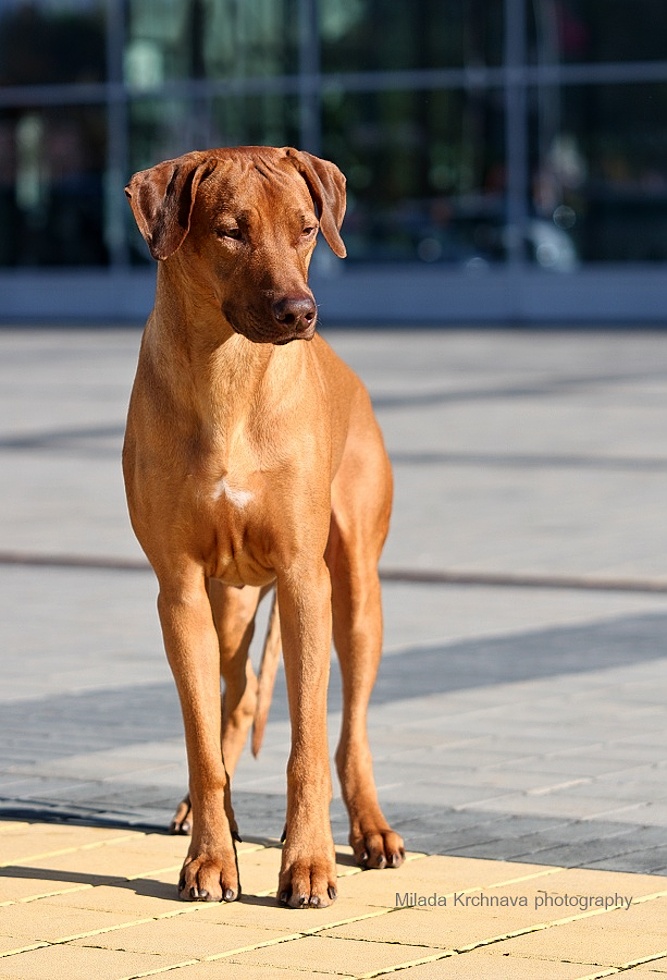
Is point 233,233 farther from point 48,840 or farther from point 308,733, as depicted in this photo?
point 48,840

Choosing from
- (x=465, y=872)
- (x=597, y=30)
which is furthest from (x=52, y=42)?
(x=465, y=872)

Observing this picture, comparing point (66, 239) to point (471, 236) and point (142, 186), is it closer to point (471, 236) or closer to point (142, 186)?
point (471, 236)

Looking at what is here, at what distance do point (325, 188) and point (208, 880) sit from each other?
1.52 metres

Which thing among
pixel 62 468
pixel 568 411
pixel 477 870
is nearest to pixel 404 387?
pixel 568 411

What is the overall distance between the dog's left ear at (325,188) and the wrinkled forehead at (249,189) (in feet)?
0.27

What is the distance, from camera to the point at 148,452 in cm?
407

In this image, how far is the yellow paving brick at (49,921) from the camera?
3809mm

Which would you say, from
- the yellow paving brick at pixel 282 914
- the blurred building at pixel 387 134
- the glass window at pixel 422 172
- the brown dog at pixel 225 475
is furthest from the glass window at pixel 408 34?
the yellow paving brick at pixel 282 914

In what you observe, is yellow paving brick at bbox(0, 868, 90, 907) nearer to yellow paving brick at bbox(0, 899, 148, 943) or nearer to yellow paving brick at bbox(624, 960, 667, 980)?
yellow paving brick at bbox(0, 899, 148, 943)

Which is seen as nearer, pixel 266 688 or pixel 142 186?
pixel 142 186

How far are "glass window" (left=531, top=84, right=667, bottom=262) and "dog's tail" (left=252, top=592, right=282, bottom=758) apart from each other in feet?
72.2

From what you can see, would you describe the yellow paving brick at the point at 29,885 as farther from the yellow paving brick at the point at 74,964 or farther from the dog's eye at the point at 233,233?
the dog's eye at the point at 233,233

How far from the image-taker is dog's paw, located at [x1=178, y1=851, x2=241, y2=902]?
158 inches

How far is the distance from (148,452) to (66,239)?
25815 mm
